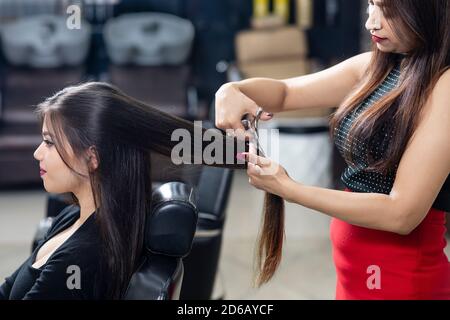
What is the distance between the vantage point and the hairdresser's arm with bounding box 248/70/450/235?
1.27 metres

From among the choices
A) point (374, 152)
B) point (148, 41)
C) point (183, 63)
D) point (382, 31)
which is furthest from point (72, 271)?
point (183, 63)

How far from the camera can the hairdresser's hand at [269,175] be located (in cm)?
129

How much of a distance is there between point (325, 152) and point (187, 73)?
1.60 metres

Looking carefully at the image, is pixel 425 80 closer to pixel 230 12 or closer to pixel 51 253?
pixel 51 253

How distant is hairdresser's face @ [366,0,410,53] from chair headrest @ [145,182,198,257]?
0.51 metres

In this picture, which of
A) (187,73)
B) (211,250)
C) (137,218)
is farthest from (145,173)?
(187,73)

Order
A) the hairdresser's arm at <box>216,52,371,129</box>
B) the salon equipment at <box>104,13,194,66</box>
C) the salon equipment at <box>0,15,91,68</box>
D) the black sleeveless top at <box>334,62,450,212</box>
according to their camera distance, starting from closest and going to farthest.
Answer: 1. the black sleeveless top at <box>334,62,450,212</box>
2. the hairdresser's arm at <box>216,52,371,129</box>
3. the salon equipment at <box>0,15,91,68</box>
4. the salon equipment at <box>104,13,194,66</box>

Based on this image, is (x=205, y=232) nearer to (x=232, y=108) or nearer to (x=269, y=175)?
(x=232, y=108)

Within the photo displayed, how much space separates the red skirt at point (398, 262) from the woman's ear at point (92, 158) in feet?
1.86

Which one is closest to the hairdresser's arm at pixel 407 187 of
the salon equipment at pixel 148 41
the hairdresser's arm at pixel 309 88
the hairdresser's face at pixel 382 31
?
the hairdresser's face at pixel 382 31

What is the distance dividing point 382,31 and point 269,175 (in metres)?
0.35

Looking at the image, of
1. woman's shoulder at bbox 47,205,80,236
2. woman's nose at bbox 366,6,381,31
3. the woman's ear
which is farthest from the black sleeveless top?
woman's shoulder at bbox 47,205,80,236

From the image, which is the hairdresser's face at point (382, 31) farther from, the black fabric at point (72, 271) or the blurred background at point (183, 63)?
the blurred background at point (183, 63)

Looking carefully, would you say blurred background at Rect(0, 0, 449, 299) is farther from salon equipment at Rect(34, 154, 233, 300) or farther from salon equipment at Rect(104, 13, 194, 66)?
salon equipment at Rect(34, 154, 233, 300)
